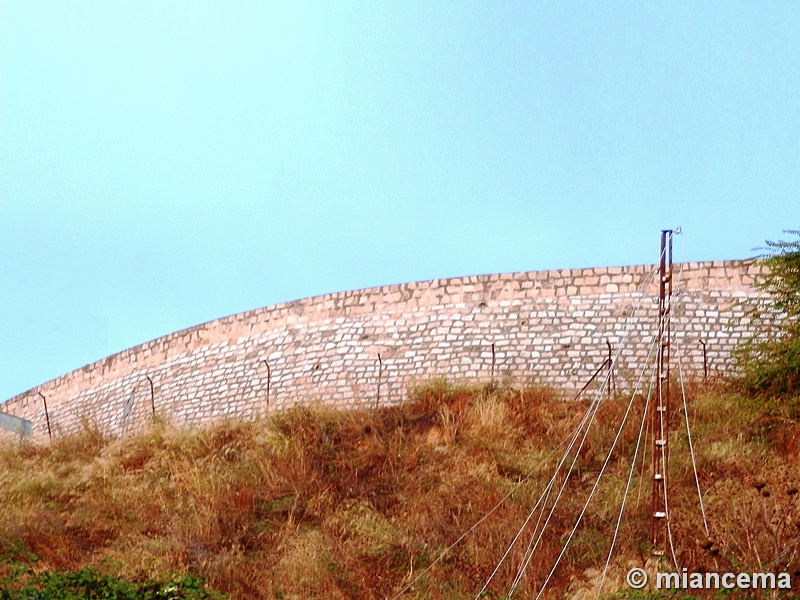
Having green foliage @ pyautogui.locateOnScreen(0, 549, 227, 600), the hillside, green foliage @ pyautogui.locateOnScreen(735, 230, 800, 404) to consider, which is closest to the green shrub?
green foliage @ pyautogui.locateOnScreen(0, 549, 227, 600)

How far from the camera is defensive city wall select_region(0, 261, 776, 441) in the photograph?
52.6ft

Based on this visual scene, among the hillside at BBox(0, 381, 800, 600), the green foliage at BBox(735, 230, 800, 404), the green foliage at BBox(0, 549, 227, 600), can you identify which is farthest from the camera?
the green foliage at BBox(735, 230, 800, 404)

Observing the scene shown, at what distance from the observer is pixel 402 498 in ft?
42.5

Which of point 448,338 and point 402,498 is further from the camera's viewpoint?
point 448,338

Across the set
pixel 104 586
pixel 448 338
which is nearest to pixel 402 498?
pixel 104 586

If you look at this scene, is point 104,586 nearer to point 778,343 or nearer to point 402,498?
point 402,498

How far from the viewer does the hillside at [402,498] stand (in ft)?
36.5

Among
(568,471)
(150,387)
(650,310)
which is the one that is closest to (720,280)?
(650,310)

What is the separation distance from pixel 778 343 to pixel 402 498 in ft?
18.7

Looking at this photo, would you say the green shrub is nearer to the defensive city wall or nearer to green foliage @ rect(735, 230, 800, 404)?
the defensive city wall

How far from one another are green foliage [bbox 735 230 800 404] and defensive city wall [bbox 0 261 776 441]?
1.50 ft

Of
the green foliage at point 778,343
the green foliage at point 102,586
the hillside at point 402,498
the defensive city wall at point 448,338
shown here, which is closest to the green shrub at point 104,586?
the green foliage at point 102,586

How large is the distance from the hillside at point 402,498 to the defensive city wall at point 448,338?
2.89 feet

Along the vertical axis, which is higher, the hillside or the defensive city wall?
the defensive city wall
